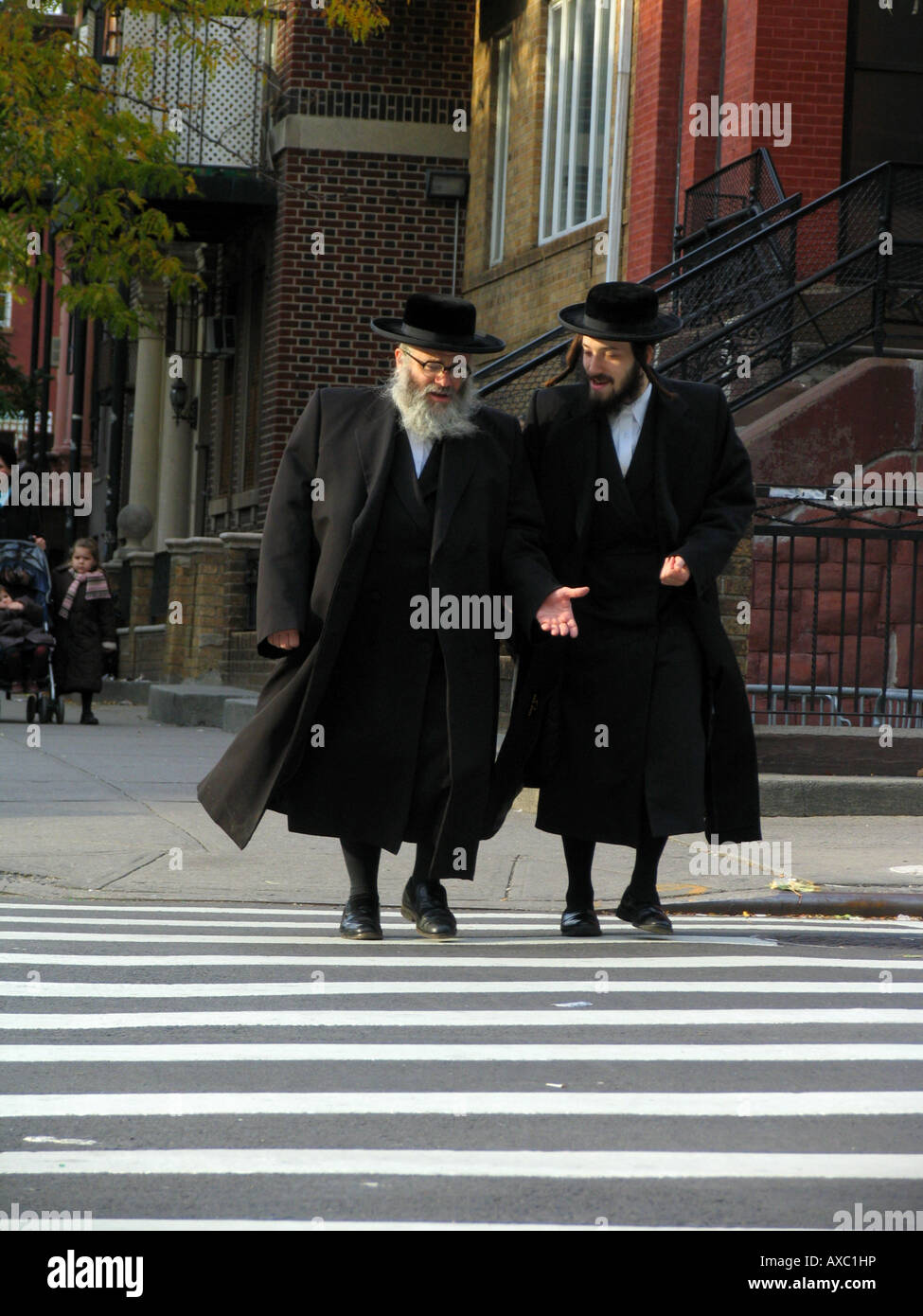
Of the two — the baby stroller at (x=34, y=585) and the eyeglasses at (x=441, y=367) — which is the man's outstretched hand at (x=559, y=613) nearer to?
the eyeglasses at (x=441, y=367)

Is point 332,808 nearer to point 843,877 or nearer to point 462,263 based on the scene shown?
point 843,877

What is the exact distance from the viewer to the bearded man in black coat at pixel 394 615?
712 centimetres

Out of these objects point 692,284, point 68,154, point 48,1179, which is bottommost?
point 48,1179

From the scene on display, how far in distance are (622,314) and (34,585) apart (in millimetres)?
11510

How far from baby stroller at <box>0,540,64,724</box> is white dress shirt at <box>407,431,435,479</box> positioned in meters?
10.9

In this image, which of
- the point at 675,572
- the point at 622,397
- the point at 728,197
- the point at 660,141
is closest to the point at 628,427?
the point at 622,397

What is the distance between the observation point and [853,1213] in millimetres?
3857

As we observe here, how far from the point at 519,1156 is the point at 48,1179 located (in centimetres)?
94

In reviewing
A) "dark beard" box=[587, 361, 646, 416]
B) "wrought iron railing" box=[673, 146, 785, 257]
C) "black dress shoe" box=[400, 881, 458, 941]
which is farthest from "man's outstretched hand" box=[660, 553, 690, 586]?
"wrought iron railing" box=[673, 146, 785, 257]

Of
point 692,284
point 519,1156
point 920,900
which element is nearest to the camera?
point 519,1156

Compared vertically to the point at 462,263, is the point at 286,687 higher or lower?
lower

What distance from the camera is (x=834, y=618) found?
13.3m

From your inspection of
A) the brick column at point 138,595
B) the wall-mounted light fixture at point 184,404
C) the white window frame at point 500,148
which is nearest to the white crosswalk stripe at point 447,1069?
the white window frame at point 500,148
